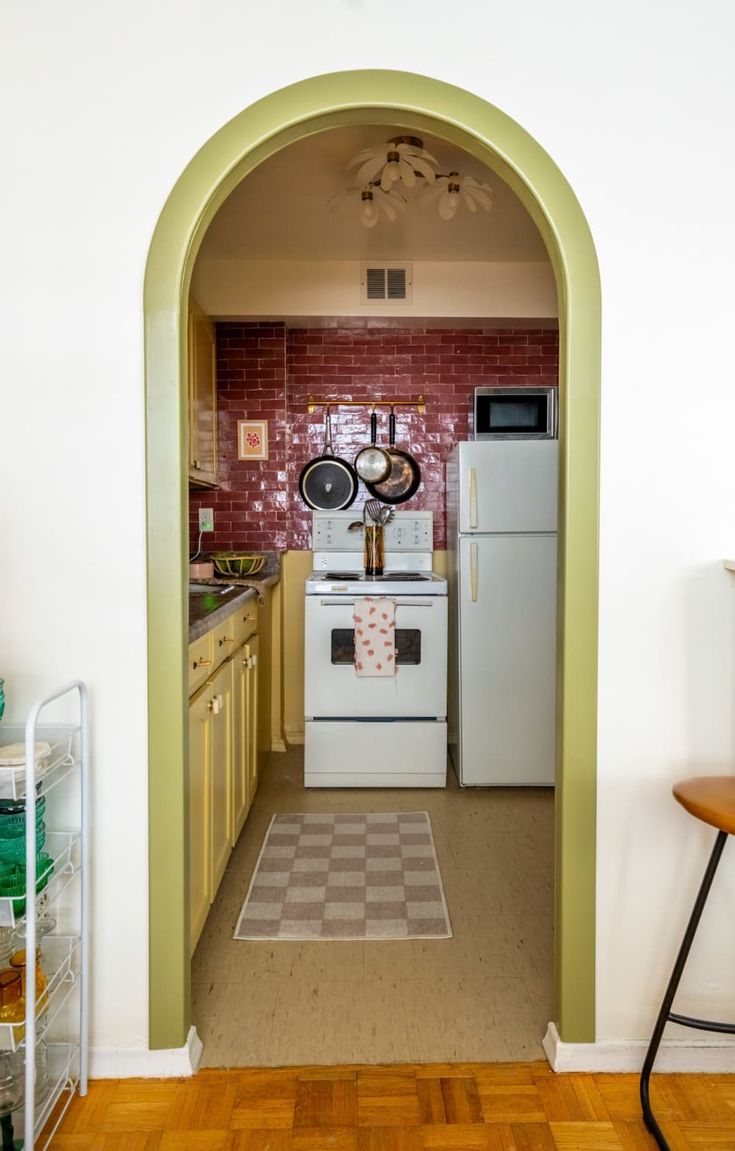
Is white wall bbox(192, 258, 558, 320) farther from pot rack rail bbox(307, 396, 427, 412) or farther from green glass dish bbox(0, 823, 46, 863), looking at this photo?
green glass dish bbox(0, 823, 46, 863)

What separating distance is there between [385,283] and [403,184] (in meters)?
0.93

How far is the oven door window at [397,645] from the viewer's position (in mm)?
3746

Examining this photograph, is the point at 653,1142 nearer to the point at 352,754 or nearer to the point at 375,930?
the point at 375,930

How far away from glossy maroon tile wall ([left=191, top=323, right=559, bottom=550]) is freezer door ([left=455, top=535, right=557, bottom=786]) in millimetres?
828

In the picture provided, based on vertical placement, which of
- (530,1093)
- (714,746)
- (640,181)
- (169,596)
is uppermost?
(640,181)

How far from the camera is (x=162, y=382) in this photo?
1.75 m

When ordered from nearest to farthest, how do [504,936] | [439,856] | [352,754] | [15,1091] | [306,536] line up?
[15,1091]
[504,936]
[439,856]
[352,754]
[306,536]

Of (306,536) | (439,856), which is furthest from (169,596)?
(306,536)

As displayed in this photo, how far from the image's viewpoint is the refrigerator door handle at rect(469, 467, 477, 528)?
374 centimetres

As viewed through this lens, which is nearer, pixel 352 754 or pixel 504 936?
pixel 504 936

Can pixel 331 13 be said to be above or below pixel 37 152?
Result: above

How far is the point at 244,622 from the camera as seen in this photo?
3270mm

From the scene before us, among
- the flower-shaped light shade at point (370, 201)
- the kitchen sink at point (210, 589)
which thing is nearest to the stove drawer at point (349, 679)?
the kitchen sink at point (210, 589)

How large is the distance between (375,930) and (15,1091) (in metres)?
1.13
